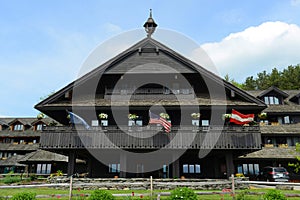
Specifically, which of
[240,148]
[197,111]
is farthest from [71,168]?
[240,148]

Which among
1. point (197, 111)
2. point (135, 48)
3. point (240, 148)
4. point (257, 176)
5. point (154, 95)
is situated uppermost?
point (135, 48)

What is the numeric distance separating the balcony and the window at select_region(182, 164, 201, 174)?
514 centimetres

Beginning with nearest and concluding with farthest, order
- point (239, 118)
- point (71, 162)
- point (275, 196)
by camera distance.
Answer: point (275, 196), point (239, 118), point (71, 162)

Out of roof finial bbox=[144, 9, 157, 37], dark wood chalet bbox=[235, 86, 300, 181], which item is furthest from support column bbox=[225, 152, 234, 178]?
roof finial bbox=[144, 9, 157, 37]

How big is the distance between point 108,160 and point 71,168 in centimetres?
406

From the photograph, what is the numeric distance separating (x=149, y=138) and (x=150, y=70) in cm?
617

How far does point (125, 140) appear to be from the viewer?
71.8 feet

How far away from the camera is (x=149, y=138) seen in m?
21.9

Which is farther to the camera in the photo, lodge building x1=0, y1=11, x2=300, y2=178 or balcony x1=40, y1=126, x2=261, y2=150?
lodge building x1=0, y1=11, x2=300, y2=178

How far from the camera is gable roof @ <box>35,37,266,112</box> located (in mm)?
23734

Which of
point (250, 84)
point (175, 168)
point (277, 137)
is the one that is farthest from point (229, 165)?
point (250, 84)

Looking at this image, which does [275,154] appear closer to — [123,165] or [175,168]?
[175,168]

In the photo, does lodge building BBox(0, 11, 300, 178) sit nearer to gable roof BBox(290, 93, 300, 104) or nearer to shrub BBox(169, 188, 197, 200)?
shrub BBox(169, 188, 197, 200)

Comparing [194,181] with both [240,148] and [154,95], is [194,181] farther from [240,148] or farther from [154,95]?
[154,95]
